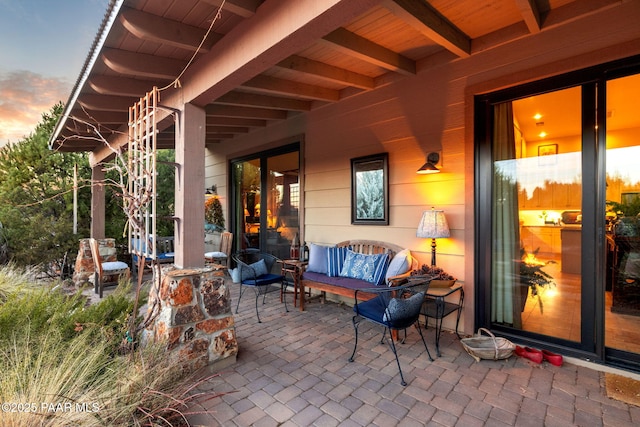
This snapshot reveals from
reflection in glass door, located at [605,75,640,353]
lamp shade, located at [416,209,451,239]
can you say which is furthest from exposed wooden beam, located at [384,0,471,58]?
lamp shade, located at [416,209,451,239]

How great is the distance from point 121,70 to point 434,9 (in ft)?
8.94

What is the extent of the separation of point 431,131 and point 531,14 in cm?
130

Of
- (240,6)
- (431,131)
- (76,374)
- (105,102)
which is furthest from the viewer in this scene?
(105,102)

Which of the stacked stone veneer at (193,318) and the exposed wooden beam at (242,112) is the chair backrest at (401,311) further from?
the exposed wooden beam at (242,112)

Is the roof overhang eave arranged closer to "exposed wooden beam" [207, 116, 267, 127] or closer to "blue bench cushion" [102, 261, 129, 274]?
"exposed wooden beam" [207, 116, 267, 127]

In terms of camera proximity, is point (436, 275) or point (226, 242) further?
point (226, 242)

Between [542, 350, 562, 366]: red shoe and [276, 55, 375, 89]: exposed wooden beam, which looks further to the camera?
[276, 55, 375, 89]: exposed wooden beam

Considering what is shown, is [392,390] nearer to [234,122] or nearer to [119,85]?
[119,85]

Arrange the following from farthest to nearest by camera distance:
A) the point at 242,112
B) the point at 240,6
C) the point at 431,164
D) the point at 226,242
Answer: the point at 226,242
the point at 242,112
the point at 431,164
the point at 240,6

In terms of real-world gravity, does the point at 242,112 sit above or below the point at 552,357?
above

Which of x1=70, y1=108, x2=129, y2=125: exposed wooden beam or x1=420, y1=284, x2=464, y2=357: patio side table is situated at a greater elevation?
x1=70, y1=108, x2=129, y2=125: exposed wooden beam

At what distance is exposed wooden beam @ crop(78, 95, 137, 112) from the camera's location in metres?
3.55

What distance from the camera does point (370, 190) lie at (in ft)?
13.4

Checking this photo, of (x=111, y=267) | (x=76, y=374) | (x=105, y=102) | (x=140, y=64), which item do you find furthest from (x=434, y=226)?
(x=111, y=267)
